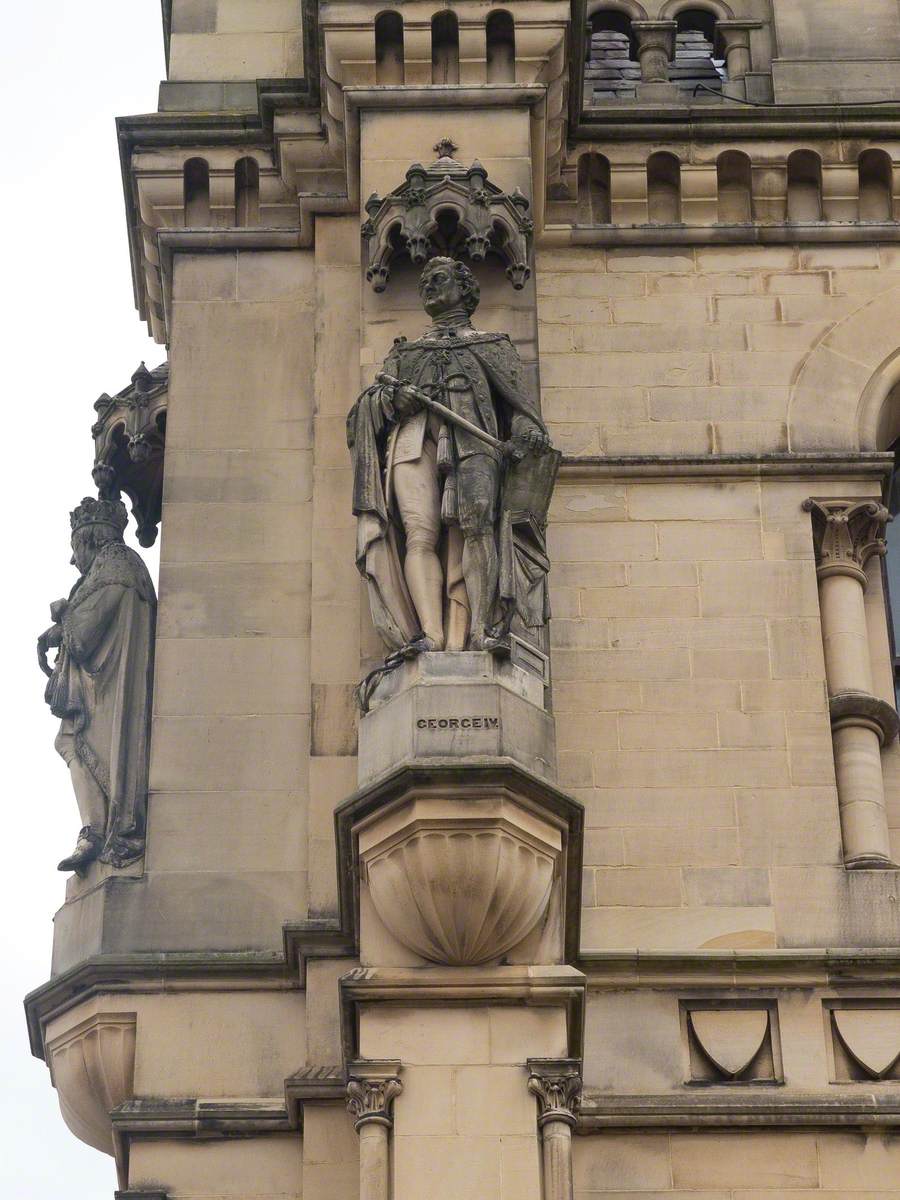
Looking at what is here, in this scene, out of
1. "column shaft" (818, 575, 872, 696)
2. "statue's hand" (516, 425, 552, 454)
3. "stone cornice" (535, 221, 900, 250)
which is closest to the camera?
"statue's hand" (516, 425, 552, 454)

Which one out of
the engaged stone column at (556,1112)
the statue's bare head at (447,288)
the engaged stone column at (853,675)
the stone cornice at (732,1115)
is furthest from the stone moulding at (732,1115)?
the statue's bare head at (447,288)

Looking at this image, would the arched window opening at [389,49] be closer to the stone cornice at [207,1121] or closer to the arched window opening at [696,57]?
the arched window opening at [696,57]

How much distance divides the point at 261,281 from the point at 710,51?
348 cm

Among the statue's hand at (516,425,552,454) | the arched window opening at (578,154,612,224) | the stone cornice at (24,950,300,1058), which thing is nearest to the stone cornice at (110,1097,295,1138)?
the stone cornice at (24,950,300,1058)

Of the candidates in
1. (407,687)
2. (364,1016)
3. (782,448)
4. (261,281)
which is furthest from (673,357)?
(364,1016)

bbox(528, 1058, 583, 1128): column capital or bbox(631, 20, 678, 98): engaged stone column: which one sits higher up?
bbox(631, 20, 678, 98): engaged stone column

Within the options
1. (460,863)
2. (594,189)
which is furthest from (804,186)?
(460,863)

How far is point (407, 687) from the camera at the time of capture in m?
15.8

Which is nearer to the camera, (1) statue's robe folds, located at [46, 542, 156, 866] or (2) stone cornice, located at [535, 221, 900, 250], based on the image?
(1) statue's robe folds, located at [46, 542, 156, 866]

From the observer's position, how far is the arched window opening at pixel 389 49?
61.7 ft

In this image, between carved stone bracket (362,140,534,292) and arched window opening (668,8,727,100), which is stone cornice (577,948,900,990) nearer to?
carved stone bracket (362,140,534,292)

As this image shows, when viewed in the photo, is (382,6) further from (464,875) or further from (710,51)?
(464,875)

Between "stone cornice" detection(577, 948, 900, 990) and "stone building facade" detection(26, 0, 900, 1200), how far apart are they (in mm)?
17

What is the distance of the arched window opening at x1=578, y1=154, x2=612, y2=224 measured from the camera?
19.3 m
